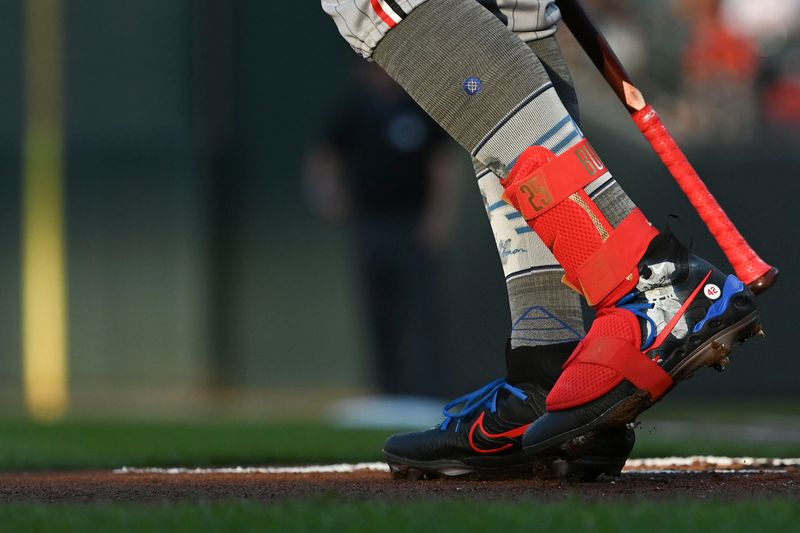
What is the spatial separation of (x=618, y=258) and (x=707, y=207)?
0.22 m

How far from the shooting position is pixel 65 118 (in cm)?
970

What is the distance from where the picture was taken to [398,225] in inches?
266

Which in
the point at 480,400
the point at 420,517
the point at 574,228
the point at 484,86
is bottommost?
the point at 420,517

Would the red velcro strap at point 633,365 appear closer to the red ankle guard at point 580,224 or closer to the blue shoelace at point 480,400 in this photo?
the red ankle guard at point 580,224

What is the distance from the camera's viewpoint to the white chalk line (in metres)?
2.56

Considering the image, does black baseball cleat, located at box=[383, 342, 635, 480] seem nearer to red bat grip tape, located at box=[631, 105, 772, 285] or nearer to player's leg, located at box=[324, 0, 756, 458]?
player's leg, located at box=[324, 0, 756, 458]

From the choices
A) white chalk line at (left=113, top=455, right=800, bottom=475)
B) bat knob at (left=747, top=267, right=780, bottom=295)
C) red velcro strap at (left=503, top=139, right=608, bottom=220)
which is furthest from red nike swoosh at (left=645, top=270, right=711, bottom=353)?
white chalk line at (left=113, top=455, right=800, bottom=475)

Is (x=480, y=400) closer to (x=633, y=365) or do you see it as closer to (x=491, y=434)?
(x=491, y=434)

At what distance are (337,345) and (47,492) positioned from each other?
7.65 meters

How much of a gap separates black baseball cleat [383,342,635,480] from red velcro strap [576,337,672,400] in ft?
0.69

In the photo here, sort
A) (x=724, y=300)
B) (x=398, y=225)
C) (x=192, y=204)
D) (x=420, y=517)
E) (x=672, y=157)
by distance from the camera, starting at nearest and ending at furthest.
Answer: (x=420, y=517)
(x=724, y=300)
(x=672, y=157)
(x=398, y=225)
(x=192, y=204)

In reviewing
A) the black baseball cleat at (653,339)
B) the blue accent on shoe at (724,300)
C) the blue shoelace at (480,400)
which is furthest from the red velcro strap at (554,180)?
the blue shoelace at (480,400)

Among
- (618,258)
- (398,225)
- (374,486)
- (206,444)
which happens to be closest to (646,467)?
(374,486)

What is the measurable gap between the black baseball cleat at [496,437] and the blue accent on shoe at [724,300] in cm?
28
